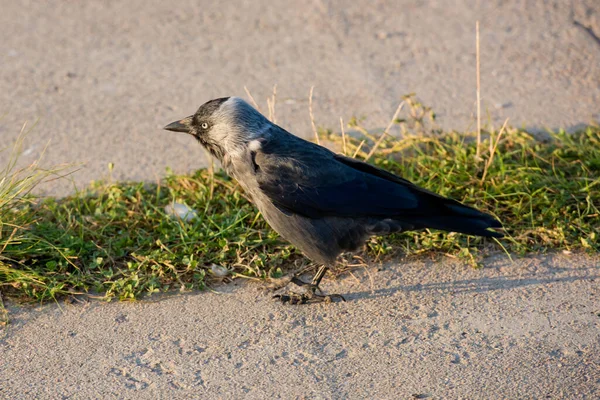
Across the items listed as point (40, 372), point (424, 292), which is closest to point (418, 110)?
point (424, 292)

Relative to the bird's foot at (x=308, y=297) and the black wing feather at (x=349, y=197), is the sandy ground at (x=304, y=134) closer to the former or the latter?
the bird's foot at (x=308, y=297)

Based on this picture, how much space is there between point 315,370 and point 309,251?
0.70 meters

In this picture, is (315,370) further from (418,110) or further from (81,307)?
(418,110)

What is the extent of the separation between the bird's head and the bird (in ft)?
0.25

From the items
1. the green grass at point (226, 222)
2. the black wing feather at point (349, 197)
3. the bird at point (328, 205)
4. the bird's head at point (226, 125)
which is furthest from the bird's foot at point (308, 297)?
the bird's head at point (226, 125)

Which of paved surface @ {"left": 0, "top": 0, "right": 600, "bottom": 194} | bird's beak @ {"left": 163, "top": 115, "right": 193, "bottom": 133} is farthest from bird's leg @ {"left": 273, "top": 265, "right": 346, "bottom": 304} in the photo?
paved surface @ {"left": 0, "top": 0, "right": 600, "bottom": 194}

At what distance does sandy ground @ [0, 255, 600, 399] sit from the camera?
3354 mm

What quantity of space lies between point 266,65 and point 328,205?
2626 millimetres

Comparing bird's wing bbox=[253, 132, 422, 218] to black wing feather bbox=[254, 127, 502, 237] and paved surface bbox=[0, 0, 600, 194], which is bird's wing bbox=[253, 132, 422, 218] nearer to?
black wing feather bbox=[254, 127, 502, 237]

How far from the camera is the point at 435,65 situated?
6.20 m

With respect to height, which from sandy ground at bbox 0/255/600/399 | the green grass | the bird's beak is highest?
the bird's beak

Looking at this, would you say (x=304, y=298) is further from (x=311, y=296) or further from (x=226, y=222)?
(x=226, y=222)

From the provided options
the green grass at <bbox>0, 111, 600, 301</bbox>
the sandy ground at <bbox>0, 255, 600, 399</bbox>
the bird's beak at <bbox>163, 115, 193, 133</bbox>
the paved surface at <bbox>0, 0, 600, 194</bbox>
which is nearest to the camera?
the sandy ground at <bbox>0, 255, 600, 399</bbox>

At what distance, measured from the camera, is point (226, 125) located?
418 centimetres
